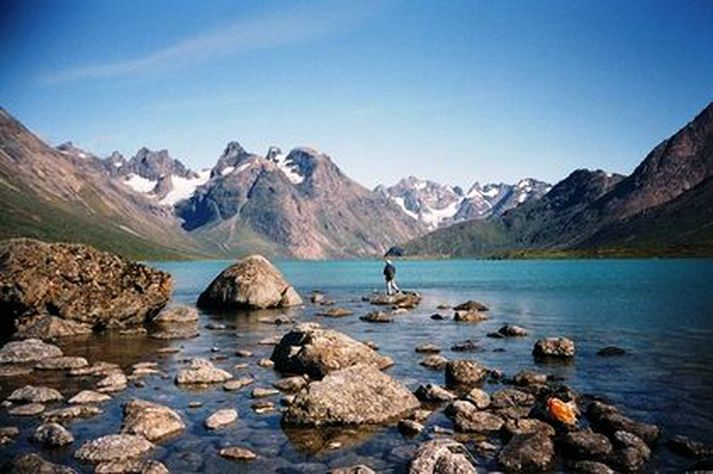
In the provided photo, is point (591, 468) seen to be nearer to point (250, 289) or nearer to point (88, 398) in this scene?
point (88, 398)

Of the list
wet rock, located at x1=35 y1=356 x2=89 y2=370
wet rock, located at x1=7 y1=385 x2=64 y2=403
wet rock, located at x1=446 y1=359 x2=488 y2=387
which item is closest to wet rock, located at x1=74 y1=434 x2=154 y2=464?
wet rock, located at x1=7 y1=385 x2=64 y2=403

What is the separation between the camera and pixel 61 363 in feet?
101

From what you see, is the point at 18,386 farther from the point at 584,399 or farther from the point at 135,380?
the point at 584,399

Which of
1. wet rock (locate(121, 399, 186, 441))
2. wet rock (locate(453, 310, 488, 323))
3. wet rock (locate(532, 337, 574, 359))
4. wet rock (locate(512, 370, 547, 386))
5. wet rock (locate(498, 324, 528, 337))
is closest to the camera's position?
wet rock (locate(121, 399, 186, 441))

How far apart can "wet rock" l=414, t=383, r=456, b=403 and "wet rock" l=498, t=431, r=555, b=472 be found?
606 centimetres

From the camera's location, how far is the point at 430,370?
30703mm

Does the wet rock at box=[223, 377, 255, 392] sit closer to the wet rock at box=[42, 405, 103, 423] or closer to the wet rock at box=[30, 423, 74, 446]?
the wet rock at box=[42, 405, 103, 423]

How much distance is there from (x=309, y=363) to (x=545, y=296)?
6070cm

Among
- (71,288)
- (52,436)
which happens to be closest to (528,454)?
(52,436)

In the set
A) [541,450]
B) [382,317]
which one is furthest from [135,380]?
[382,317]

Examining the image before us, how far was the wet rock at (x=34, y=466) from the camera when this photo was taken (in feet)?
49.4

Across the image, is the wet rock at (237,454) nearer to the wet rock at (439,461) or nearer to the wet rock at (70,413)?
A: the wet rock at (439,461)

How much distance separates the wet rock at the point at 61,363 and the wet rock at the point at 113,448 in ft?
46.3

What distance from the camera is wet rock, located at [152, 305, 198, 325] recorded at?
5403 cm
